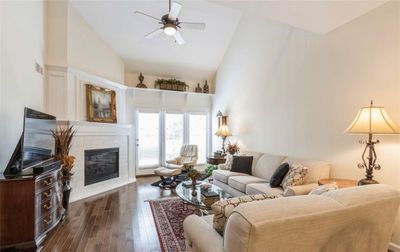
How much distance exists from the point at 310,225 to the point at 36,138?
3.03 metres

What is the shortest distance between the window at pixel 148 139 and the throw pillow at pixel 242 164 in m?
2.86

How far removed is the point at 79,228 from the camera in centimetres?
307

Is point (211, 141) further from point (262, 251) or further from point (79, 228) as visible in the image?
point (262, 251)

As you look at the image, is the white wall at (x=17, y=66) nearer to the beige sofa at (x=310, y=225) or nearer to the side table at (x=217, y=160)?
the beige sofa at (x=310, y=225)

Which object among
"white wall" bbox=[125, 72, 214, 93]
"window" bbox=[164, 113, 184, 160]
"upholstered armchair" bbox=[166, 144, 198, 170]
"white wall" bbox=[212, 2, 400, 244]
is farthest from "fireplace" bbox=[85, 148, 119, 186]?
"white wall" bbox=[212, 2, 400, 244]

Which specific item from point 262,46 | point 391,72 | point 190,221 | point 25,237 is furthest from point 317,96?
point 25,237

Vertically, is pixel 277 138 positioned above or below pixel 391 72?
below

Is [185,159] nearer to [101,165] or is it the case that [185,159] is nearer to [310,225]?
[101,165]

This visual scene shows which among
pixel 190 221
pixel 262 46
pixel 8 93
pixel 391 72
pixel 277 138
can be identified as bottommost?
pixel 190 221

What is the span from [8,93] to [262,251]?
3.38m

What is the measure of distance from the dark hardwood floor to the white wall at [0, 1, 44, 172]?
1185 millimetres

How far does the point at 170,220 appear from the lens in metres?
3.30

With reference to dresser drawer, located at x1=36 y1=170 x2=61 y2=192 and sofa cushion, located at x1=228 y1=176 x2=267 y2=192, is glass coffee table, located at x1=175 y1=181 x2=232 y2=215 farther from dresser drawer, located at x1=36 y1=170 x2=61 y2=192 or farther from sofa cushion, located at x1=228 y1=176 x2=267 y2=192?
dresser drawer, located at x1=36 y1=170 x2=61 y2=192

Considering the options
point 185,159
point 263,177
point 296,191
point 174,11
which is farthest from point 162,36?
point 296,191
